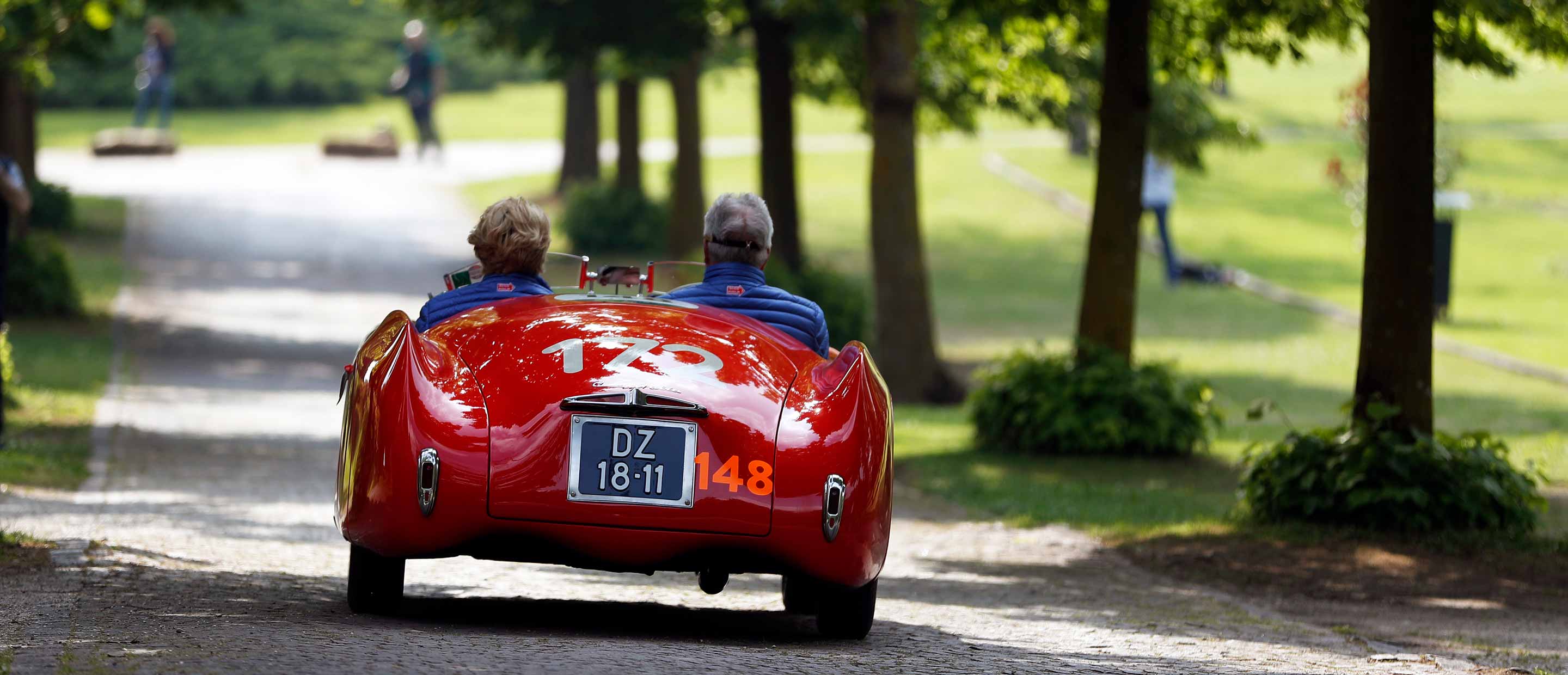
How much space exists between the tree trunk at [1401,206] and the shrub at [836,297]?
10.4 m

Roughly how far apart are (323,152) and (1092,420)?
32.1m

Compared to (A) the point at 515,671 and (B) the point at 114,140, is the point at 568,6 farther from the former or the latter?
(B) the point at 114,140

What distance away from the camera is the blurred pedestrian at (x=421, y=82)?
Answer: 42406 mm

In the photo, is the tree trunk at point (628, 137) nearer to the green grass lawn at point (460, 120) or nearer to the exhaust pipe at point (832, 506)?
the green grass lawn at point (460, 120)

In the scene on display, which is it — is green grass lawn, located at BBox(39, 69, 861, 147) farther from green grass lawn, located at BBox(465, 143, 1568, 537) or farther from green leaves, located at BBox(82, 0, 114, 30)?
green leaves, located at BBox(82, 0, 114, 30)

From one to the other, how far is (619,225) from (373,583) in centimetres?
2532

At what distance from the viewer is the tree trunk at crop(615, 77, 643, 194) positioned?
1298 inches

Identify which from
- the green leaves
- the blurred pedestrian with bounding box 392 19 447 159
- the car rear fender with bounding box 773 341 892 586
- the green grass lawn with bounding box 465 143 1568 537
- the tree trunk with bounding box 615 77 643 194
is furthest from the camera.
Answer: the blurred pedestrian with bounding box 392 19 447 159

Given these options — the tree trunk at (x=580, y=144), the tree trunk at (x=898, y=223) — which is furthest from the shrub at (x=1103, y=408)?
the tree trunk at (x=580, y=144)

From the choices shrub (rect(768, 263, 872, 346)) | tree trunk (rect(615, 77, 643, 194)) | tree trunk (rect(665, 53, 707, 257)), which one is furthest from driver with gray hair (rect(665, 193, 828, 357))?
tree trunk (rect(615, 77, 643, 194))

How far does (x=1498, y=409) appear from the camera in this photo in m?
17.3

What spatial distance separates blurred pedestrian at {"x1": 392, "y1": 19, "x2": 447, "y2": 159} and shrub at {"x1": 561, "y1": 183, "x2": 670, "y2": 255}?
444 inches

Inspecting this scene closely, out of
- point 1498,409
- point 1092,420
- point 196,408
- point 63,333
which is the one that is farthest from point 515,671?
point 63,333

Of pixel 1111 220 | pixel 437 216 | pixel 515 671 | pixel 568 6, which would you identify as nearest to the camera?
pixel 515 671
